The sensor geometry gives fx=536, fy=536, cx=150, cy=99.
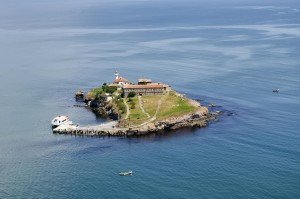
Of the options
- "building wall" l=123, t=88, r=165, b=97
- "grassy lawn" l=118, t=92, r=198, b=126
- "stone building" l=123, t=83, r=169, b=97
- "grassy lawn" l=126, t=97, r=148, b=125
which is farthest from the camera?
"building wall" l=123, t=88, r=165, b=97

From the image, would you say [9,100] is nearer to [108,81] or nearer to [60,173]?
[108,81]

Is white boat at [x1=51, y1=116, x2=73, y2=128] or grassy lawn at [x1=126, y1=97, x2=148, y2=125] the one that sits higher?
grassy lawn at [x1=126, y1=97, x2=148, y2=125]

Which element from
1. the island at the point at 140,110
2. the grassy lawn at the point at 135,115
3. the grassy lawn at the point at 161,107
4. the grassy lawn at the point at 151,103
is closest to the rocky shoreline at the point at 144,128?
the island at the point at 140,110

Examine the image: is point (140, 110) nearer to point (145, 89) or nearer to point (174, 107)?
point (174, 107)

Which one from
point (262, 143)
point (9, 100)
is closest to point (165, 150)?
point (262, 143)

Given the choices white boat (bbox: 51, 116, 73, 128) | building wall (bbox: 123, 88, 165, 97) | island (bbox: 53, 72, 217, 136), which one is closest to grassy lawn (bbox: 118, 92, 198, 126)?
island (bbox: 53, 72, 217, 136)

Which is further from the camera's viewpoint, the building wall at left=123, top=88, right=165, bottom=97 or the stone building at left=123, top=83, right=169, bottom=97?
the building wall at left=123, top=88, right=165, bottom=97

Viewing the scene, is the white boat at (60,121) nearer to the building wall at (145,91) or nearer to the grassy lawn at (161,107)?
the grassy lawn at (161,107)

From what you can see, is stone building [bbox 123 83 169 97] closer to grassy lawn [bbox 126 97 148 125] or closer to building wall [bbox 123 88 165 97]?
building wall [bbox 123 88 165 97]
